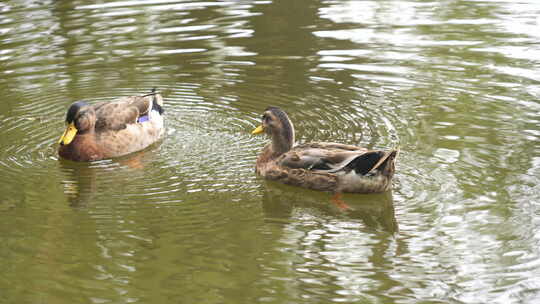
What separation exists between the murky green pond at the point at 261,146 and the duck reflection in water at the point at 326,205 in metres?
0.03

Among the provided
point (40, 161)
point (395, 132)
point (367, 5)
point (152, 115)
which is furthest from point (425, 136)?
point (367, 5)

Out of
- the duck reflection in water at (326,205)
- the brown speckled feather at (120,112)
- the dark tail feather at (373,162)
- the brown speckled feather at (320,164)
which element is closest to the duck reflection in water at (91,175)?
the brown speckled feather at (120,112)

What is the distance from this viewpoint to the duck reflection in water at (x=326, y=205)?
27.0 feet

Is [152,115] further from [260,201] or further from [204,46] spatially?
[204,46]

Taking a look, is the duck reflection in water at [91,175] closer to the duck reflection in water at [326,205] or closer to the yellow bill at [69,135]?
the yellow bill at [69,135]

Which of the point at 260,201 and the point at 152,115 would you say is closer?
the point at 260,201

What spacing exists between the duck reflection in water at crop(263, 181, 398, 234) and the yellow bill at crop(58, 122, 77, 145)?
234cm

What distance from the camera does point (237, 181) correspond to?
9.19 metres

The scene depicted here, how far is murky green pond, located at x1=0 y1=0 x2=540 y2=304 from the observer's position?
707 cm

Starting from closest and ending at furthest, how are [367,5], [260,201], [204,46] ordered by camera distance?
[260,201] < [204,46] < [367,5]

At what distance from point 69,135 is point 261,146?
7.00 feet

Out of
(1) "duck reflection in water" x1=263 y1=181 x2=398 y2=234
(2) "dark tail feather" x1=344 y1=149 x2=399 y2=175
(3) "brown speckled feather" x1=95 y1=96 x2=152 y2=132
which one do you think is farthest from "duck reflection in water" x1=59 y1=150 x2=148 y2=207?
(2) "dark tail feather" x1=344 y1=149 x2=399 y2=175

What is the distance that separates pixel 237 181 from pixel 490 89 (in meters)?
4.23

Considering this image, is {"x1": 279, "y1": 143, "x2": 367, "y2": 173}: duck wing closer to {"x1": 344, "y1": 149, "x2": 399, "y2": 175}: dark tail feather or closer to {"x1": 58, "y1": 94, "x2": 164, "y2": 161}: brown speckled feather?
{"x1": 344, "y1": 149, "x2": 399, "y2": 175}: dark tail feather
